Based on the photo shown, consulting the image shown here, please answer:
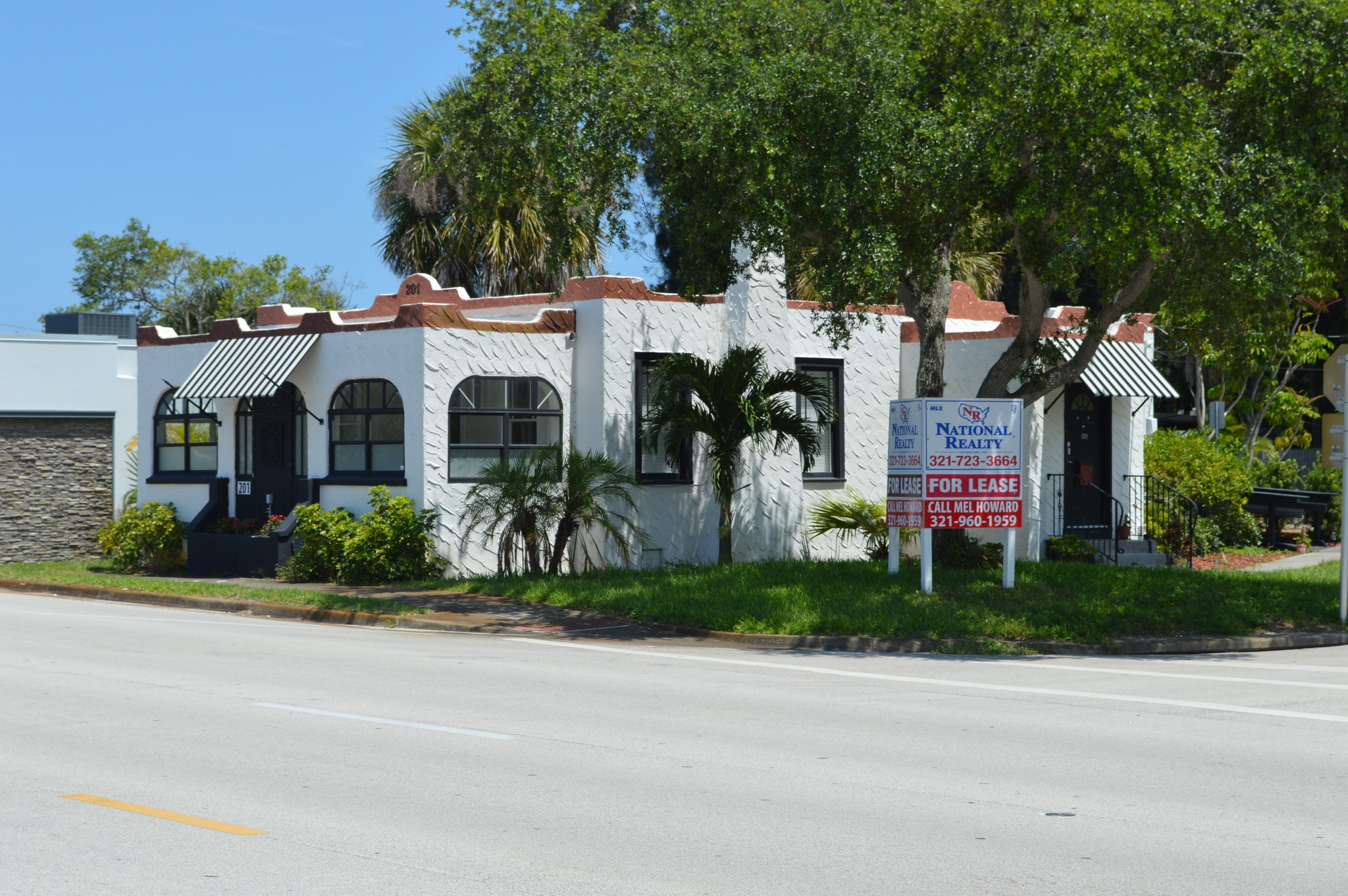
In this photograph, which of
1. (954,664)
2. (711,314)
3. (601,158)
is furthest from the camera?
(711,314)

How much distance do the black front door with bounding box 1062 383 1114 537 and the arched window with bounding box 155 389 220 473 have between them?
1502 cm

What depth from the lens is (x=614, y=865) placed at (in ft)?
20.1

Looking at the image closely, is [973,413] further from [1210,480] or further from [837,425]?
[1210,480]

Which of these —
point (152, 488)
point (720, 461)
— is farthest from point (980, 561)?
point (152, 488)

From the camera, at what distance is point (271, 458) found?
78.6 feet

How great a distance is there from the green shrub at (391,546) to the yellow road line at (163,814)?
43.6ft

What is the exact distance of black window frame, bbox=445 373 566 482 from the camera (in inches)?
836

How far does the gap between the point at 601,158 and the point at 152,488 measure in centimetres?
1349

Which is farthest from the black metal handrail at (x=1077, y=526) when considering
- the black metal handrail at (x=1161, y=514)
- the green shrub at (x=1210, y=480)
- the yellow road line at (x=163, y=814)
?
the yellow road line at (x=163, y=814)

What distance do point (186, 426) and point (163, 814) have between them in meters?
19.8

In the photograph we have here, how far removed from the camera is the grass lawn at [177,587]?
18391mm

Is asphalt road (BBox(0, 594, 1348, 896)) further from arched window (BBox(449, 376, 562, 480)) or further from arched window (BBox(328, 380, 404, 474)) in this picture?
arched window (BBox(328, 380, 404, 474))

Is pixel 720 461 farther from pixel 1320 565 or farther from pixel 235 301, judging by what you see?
pixel 235 301

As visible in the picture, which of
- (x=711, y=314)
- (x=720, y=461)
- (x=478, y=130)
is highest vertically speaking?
(x=478, y=130)
